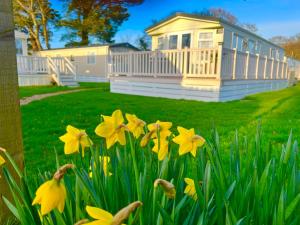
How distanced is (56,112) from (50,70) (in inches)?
434

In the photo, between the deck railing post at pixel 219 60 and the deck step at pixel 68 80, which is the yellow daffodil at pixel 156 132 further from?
the deck step at pixel 68 80

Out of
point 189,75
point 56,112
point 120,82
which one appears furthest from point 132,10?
point 56,112

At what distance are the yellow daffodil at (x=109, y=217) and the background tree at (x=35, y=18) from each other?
99.7 feet

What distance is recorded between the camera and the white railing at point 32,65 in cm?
1564

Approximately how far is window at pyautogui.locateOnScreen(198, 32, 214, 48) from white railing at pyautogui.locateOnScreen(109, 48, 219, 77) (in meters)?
3.98

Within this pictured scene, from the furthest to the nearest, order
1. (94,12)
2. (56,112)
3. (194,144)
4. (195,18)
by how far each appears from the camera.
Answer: (94,12), (195,18), (56,112), (194,144)

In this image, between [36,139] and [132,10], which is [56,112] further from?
[132,10]

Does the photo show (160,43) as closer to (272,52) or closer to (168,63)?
(168,63)

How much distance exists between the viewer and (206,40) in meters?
14.0

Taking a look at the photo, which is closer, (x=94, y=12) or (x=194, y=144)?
(x=194, y=144)

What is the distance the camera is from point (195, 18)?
546 inches

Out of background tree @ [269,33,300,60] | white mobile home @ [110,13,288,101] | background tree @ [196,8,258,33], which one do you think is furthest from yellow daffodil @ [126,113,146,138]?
background tree @ [269,33,300,60]

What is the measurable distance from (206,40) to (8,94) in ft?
45.5

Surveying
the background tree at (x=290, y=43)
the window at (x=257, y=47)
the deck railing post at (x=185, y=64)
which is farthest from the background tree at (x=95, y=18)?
the deck railing post at (x=185, y=64)
